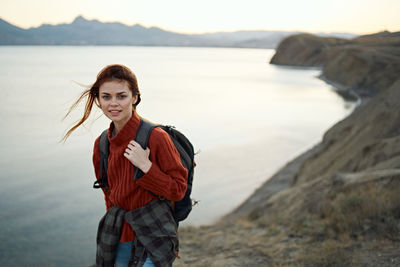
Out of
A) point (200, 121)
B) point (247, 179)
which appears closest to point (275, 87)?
point (200, 121)

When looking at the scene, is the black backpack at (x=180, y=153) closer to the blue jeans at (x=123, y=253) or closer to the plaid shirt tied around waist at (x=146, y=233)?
the plaid shirt tied around waist at (x=146, y=233)

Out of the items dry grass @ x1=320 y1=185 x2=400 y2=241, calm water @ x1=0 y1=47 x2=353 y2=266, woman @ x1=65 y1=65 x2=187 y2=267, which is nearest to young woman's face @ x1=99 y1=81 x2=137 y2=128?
woman @ x1=65 y1=65 x2=187 y2=267

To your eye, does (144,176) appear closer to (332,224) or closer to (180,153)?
(180,153)

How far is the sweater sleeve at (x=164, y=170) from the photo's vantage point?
1959 mm

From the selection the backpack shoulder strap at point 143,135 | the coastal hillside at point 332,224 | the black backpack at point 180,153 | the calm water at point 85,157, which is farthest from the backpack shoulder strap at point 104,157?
the coastal hillside at point 332,224

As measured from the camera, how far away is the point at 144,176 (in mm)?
1952

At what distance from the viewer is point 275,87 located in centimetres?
5159

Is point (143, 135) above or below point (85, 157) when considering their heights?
above

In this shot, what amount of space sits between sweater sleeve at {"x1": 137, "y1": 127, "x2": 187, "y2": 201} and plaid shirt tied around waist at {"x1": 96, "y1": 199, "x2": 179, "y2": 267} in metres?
0.15

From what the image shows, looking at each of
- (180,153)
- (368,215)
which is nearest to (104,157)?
(180,153)

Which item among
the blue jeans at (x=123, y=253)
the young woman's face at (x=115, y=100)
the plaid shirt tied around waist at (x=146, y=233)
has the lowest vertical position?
the blue jeans at (x=123, y=253)

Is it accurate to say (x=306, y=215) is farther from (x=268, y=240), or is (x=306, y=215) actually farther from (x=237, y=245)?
(x=237, y=245)

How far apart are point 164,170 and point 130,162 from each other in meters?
0.23

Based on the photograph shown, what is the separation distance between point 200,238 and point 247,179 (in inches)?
297
